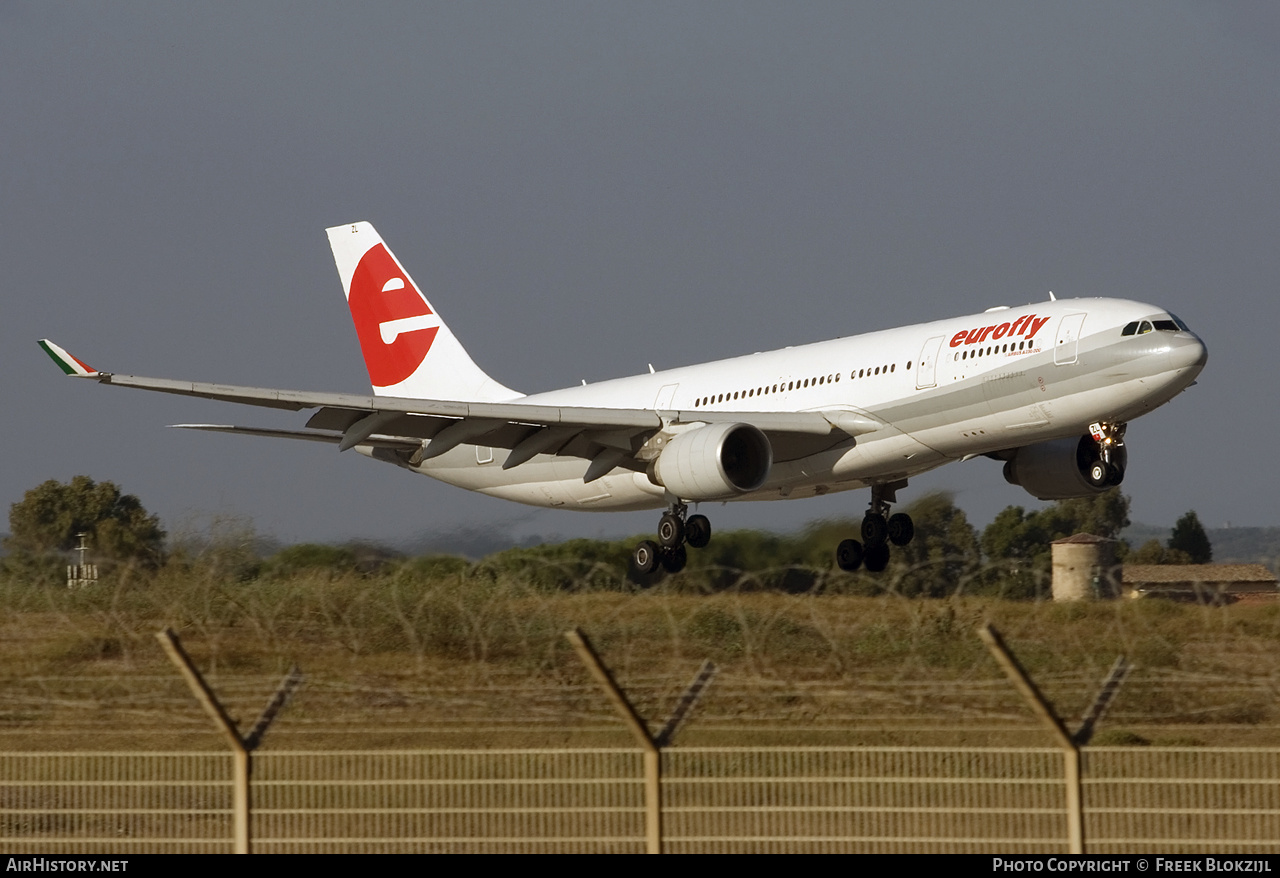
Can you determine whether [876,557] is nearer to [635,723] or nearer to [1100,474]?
[1100,474]

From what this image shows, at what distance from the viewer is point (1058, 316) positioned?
25.8m

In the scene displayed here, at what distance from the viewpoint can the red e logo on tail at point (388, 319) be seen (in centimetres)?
3891

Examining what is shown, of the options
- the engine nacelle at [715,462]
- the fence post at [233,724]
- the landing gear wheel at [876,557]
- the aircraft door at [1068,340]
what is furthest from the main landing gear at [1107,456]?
the fence post at [233,724]

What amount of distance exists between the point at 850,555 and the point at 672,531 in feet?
15.0

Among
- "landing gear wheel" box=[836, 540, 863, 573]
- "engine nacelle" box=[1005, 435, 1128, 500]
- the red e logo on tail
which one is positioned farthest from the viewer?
the red e logo on tail

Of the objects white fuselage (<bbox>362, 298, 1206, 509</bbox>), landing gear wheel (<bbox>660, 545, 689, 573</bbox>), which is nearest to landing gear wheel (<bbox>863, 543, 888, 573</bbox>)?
white fuselage (<bbox>362, 298, 1206, 509</bbox>)

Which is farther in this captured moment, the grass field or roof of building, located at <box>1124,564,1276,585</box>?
roof of building, located at <box>1124,564,1276,585</box>

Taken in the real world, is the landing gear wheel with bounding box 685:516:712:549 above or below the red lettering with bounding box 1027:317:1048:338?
below

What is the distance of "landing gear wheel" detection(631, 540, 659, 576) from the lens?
102 ft

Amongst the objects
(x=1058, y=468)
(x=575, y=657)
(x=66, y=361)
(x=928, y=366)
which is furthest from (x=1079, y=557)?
(x=66, y=361)

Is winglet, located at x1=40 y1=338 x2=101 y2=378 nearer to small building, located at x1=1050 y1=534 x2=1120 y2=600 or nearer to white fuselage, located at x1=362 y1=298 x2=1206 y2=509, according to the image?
white fuselage, located at x1=362 y1=298 x2=1206 y2=509

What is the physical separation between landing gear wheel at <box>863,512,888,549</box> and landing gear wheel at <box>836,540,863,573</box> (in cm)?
25

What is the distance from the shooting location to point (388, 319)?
39.4 metres
